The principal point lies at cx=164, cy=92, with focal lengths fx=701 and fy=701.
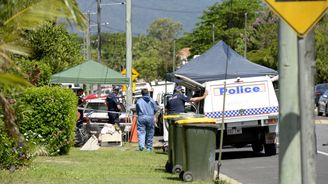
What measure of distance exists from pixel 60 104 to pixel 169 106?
3347mm

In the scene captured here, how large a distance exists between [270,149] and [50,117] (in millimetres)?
5667

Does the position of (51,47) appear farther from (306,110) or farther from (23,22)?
(306,110)

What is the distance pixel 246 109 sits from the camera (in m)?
17.6

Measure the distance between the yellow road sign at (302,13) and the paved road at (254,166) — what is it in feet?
24.3

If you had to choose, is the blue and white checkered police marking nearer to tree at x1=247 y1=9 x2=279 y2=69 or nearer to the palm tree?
the palm tree

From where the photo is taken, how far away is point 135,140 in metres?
23.7

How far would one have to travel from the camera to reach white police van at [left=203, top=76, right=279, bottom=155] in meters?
17.5

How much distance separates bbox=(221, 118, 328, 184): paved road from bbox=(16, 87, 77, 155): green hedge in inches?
156

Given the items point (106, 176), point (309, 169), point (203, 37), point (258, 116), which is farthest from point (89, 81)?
point (203, 37)

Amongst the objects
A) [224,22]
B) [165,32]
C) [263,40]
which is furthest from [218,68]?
[165,32]

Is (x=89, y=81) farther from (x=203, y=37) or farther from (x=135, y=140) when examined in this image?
(x=203, y=37)

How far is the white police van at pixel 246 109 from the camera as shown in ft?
57.3

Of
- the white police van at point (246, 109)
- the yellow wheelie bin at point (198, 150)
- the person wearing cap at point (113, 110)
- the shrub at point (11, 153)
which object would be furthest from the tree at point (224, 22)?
the yellow wheelie bin at point (198, 150)

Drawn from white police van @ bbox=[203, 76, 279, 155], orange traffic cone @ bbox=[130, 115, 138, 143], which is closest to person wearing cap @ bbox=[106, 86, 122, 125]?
orange traffic cone @ bbox=[130, 115, 138, 143]
